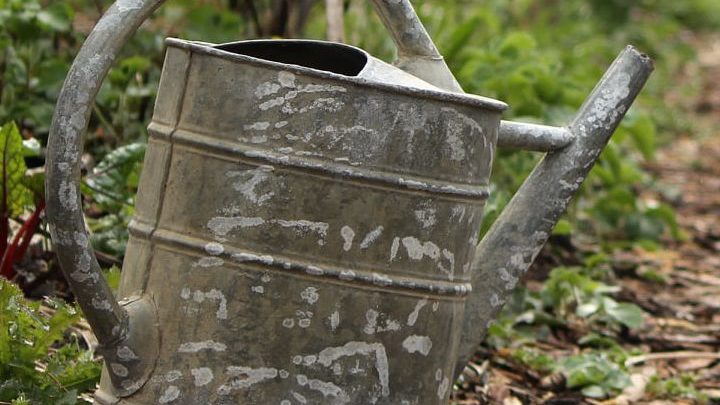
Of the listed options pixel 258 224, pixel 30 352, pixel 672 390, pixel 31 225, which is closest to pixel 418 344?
pixel 258 224

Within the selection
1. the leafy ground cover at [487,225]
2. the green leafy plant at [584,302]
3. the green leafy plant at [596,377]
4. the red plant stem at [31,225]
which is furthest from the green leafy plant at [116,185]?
the green leafy plant at [584,302]

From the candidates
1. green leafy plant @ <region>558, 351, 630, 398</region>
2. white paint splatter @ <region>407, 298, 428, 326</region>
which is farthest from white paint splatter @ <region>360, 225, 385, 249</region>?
green leafy plant @ <region>558, 351, 630, 398</region>

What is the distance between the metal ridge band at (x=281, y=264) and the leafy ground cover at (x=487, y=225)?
0.19 meters

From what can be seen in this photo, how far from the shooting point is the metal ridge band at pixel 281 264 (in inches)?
57.8

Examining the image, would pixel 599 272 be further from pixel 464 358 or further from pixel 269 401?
pixel 269 401

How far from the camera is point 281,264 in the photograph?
4.82 feet

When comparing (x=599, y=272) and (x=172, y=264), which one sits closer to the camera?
(x=172, y=264)

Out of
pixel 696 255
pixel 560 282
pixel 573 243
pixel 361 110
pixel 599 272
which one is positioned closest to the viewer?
pixel 361 110

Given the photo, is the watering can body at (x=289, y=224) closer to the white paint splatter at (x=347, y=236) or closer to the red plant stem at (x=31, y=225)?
the white paint splatter at (x=347, y=236)

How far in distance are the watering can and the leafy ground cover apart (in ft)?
0.60

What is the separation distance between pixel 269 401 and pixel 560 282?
1485 millimetres

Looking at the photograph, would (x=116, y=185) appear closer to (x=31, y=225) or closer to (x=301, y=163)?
(x=31, y=225)

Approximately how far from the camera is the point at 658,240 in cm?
397

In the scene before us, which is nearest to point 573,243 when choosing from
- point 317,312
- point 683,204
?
point 683,204
